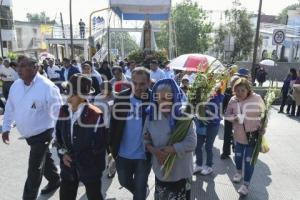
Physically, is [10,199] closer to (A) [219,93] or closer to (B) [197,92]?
(B) [197,92]

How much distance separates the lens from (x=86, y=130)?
3334 mm

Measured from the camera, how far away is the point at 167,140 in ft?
10.9

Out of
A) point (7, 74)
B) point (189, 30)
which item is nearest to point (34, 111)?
point (7, 74)

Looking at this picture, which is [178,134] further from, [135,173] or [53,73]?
[53,73]

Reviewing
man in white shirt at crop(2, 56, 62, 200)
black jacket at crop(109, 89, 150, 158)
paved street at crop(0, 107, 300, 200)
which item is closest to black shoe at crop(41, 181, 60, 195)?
paved street at crop(0, 107, 300, 200)

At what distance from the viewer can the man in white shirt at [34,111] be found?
414 cm

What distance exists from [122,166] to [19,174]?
2.74 metres

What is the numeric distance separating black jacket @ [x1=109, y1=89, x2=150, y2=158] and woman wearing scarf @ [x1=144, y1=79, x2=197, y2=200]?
0.20 metres

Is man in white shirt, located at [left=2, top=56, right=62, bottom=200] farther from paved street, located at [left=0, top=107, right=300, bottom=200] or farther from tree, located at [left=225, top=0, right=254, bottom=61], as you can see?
tree, located at [left=225, top=0, right=254, bottom=61]

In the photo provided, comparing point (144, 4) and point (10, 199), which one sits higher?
point (144, 4)

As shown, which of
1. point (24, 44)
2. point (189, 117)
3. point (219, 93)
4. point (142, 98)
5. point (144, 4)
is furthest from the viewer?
point (24, 44)

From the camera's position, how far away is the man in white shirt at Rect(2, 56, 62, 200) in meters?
4.14

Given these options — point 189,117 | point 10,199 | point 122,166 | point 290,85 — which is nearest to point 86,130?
point 122,166

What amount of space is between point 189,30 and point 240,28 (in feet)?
44.6
